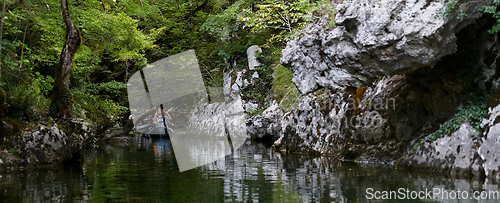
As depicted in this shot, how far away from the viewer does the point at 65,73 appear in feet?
40.9

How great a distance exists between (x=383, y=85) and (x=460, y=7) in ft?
13.1

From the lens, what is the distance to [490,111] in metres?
7.43

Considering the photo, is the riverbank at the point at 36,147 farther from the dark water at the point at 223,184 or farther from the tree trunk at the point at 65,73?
the dark water at the point at 223,184

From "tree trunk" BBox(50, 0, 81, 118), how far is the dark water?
123 inches


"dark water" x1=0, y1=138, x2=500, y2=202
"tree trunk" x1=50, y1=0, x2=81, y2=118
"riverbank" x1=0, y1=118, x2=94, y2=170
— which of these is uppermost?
"tree trunk" x1=50, y1=0, x2=81, y2=118

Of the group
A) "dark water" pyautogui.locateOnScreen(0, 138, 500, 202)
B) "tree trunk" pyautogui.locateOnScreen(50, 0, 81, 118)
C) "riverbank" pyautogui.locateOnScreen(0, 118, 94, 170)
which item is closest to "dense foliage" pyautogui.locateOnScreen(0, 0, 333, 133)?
"tree trunk" pyautogui.locateOnScreen(50, 0, 81, 118)

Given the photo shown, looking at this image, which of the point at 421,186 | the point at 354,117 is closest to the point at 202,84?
the point at 354,117

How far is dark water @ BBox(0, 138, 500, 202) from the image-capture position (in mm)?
5871

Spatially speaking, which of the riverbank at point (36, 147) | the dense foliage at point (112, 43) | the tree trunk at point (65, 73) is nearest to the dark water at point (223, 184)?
the riverbank at point (36, 147)

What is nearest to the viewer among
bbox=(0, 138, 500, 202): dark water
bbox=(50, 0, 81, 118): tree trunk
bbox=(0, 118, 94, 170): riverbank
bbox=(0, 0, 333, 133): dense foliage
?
bbox=(0, 138, 500, 202): dark water

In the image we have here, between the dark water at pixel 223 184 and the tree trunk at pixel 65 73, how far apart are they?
3.14 metres

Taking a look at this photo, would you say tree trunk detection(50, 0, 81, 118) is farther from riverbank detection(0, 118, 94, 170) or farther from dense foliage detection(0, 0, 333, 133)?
riverbank detection(0, 118, 94, 170)

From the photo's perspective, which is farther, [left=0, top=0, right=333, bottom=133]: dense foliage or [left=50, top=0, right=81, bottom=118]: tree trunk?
[left=50, top=0, right=81, bottom=118]: tree trunk

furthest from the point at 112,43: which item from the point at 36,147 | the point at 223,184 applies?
the point at 223,184
